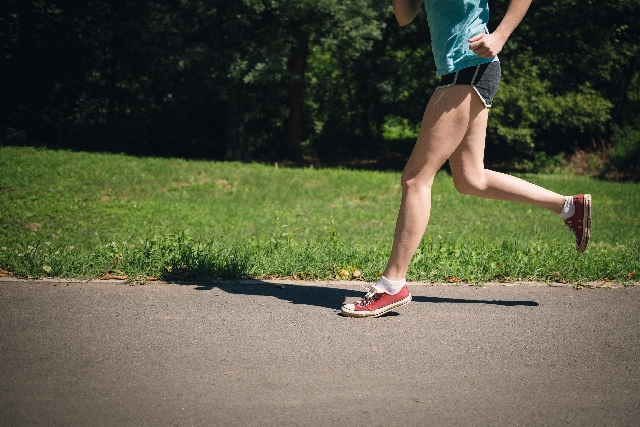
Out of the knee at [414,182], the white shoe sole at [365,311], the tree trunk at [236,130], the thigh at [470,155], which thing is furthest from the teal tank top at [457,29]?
the tree trunk at [236,130]

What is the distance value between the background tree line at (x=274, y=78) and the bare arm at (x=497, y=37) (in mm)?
17167

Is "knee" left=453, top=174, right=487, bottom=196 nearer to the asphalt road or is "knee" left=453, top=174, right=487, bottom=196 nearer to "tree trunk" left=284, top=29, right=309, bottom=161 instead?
the asphalt road

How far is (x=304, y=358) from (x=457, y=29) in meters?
2.02

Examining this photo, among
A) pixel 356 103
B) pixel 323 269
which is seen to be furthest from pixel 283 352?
pixel 356 103

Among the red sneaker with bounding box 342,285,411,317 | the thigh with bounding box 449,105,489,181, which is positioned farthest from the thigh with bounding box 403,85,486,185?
the red sneaker with bounding box 342,285,411,317

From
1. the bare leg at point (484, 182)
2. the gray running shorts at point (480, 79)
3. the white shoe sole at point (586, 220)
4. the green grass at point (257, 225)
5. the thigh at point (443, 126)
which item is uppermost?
the gray running shorts at point (480, 79)

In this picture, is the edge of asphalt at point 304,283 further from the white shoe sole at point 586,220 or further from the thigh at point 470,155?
the thigh at point 470,155

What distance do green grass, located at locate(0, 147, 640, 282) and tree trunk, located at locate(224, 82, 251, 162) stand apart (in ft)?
18.9

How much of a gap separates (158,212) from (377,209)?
413 cm

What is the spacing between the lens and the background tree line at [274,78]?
21.8m

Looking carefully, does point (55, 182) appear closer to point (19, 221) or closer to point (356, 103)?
point (19, 221)

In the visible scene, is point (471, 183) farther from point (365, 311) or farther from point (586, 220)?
point (365, 311)

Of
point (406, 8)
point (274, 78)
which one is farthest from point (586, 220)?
point (274, 78)

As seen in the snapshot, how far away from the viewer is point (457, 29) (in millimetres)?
3760
